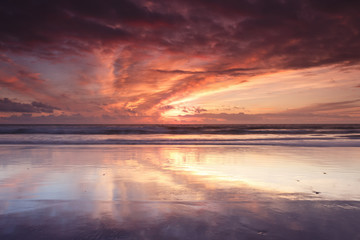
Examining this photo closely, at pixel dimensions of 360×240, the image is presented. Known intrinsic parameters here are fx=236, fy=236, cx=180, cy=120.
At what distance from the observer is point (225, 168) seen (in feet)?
24.6

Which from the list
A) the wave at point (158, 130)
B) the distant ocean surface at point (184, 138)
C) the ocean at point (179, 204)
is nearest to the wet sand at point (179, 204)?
the ocean at point (179, 204)

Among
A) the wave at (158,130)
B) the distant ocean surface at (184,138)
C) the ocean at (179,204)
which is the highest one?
the wave at (158,130)

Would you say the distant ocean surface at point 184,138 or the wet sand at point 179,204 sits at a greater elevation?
the distant ocean surface at point 184,138

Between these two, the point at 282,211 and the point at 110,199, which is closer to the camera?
the point at 282,211

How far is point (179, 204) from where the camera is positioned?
4.02 meters

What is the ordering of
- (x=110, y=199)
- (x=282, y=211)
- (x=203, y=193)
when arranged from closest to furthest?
(x=282, y=211) → (x=110, y=199) → (x=203, y=193)

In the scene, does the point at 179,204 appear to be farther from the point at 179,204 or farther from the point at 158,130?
the point at 158,130

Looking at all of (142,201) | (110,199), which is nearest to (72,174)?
(110,199)

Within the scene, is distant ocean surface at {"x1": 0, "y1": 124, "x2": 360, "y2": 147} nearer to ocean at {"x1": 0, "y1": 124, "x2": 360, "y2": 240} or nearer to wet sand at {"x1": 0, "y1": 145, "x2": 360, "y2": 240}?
ocean at {"x1": 0, "y1": 124, "x2": 360, "y2": 240}

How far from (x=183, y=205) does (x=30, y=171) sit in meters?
5.35

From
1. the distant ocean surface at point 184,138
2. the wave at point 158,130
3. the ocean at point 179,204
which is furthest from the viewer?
the wave at point 158,130

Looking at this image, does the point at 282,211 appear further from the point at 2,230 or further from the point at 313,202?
the point at 2,230

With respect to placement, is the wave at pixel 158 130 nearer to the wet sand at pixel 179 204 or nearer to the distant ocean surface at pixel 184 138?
the distant ocean surface at pixel 184 138

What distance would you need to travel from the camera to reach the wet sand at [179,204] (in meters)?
3.01
